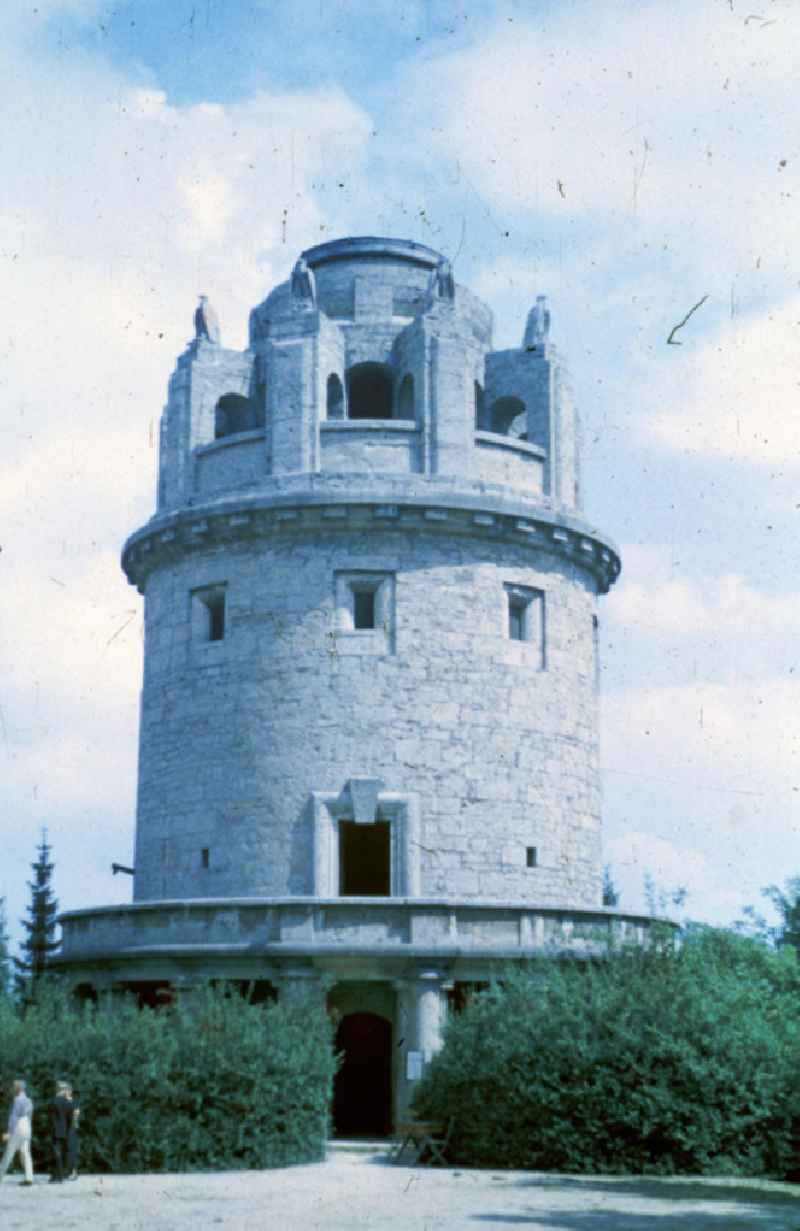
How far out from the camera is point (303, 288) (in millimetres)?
32938

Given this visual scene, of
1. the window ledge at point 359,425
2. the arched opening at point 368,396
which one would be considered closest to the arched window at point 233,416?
the arched opening at point 368,396

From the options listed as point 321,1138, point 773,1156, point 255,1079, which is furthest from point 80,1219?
point 773,1156

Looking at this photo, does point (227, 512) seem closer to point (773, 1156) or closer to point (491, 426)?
point (491, 426)

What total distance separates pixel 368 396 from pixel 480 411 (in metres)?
2.46

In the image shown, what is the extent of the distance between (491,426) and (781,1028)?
15317mm

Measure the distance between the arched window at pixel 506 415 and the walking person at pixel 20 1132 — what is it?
18374 millimetres

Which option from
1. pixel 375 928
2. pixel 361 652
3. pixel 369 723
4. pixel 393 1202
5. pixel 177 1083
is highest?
pixel 361 652

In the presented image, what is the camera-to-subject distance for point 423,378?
31906 mm

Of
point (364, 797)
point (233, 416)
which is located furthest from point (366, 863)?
point (233, 416)

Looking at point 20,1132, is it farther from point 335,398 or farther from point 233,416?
point 233,416

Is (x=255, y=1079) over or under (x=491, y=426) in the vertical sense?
under

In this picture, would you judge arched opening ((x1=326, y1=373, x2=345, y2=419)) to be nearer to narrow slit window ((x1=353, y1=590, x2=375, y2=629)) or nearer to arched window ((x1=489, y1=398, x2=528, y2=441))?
arched window ((x1=489, y1=398, x2=528, y2=441))

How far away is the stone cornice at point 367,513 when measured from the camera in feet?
99.5

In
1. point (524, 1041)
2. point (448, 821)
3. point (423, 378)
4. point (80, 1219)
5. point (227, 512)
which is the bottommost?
point (80, 1219)
